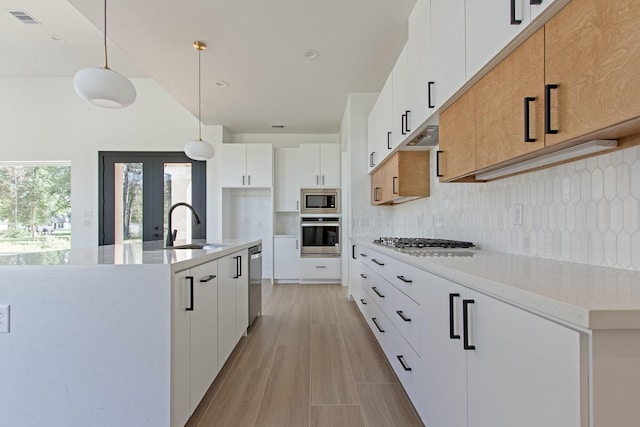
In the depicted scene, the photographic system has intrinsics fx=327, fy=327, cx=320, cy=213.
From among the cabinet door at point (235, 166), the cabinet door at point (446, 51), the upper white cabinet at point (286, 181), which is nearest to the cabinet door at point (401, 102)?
the cabinet door at point (446, 51)

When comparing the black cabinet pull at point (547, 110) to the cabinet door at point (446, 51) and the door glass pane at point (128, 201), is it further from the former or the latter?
the door glass pane at point (128, 201)

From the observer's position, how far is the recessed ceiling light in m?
3.39

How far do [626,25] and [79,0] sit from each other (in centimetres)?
344

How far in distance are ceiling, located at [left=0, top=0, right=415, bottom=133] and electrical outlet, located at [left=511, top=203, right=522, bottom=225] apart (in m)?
1.95

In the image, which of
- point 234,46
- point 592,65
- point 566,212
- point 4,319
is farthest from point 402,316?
point 234,46

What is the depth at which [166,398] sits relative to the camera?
4.37 ft

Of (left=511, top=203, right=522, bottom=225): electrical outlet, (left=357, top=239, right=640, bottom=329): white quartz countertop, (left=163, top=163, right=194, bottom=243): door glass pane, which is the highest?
(left=163, top=163, right=194, bottom=243): door glass pane

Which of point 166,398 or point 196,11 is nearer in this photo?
point 166,398

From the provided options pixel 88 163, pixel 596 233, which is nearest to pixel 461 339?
pixel 596 233

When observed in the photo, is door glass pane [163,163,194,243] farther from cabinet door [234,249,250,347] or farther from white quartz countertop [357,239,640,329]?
white quartz countertop [357,239,640,329]

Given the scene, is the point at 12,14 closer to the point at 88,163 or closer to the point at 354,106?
the point at 88,163

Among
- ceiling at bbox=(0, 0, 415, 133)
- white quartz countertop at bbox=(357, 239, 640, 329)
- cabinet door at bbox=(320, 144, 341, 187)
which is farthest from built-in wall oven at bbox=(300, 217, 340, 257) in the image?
white quartz countertop at bbox=(357, 239, 640, 329)

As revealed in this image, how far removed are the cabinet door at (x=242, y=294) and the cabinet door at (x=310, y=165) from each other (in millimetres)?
2796

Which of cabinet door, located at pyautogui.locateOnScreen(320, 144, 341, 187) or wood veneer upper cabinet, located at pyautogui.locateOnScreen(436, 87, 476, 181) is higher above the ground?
cabinet door, located at pyautogui.locateOnScreen(320, 144, 341, 187)
